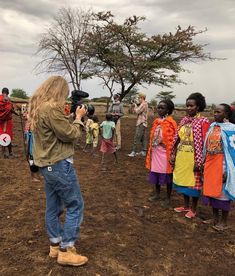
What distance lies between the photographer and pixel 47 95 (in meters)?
3.01

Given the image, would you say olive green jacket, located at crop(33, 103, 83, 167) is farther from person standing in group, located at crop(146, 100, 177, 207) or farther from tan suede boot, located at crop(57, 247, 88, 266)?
person standing in group, located at crop(146, 100, 177, 207)

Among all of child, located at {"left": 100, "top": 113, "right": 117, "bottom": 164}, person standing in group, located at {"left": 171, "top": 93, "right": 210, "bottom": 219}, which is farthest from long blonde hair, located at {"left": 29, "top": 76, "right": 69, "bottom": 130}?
child, located at {"left": 100, "top": 113, "right": 117, "bottom": 164}

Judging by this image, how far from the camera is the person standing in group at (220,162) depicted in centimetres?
430

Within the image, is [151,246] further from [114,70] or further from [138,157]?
[114,70]

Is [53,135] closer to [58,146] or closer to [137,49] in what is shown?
[58,146]

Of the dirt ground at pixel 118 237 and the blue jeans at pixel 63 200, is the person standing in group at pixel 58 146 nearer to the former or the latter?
the blue jeans at pixel 63 200

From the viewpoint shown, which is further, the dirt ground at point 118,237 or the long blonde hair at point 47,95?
the dirt ground at point 118,237

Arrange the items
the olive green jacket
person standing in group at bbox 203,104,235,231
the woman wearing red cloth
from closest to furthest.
Answer: the olive green jacket < person standing in group at bbox 203,104,235,231 < the woman wearing red cloth

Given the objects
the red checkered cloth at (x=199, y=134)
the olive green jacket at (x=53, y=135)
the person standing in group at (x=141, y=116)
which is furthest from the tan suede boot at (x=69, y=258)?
the person standing in group at (x=141, y=116)

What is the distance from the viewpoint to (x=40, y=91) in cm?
304

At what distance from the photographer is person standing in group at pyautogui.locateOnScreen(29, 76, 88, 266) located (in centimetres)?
296

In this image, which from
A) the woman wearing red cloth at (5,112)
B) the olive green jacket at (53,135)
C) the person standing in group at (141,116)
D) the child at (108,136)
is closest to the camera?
the olive green jacket at (53,135)

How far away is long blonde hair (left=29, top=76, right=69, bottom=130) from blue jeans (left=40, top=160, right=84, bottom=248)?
1.46ft

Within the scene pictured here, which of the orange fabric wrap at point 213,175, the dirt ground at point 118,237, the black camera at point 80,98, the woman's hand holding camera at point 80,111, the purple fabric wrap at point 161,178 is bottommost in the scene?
the dirt ground at point 118,237
